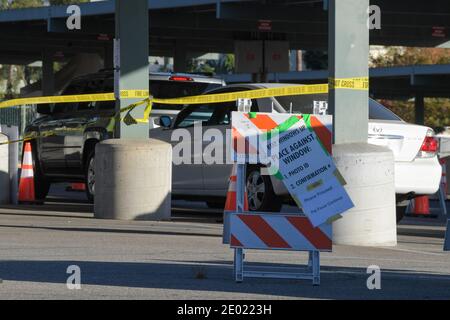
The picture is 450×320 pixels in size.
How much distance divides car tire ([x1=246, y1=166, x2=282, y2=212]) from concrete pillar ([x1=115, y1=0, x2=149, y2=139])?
5.18ft

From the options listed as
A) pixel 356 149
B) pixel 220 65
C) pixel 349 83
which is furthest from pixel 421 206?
pixel 220 65

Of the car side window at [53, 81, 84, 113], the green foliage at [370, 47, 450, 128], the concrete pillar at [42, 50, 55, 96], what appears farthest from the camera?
the green foliage at [370, 47, 450, 128]

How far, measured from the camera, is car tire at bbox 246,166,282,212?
50.9ft

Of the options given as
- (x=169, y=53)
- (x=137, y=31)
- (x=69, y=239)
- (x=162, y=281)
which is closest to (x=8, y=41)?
(x=169, y=53)

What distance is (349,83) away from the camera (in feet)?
44.4

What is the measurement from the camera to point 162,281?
32.2 feet

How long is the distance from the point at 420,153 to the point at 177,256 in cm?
493

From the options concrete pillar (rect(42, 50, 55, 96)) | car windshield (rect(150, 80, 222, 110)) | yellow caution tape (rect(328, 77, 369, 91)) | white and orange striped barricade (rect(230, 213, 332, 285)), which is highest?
concrete pillar (rect(42, 50, 55, 96))

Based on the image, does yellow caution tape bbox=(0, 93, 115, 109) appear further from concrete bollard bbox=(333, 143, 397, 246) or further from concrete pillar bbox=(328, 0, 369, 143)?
concrete bollard bbox=(333, 143, 397, 246)

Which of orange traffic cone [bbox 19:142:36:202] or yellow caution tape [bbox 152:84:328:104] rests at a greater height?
yellow caution tape [bbox 152:84:328:104]

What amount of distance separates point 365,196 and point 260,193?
2.95 meters

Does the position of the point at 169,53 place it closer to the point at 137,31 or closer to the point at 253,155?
the point at 137,31

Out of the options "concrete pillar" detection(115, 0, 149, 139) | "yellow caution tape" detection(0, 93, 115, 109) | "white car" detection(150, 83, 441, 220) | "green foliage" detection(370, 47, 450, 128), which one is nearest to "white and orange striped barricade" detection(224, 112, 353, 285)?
"white car" detection(150, 83, 441, 220)

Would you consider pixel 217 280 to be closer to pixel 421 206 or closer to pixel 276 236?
pixel 276 236
